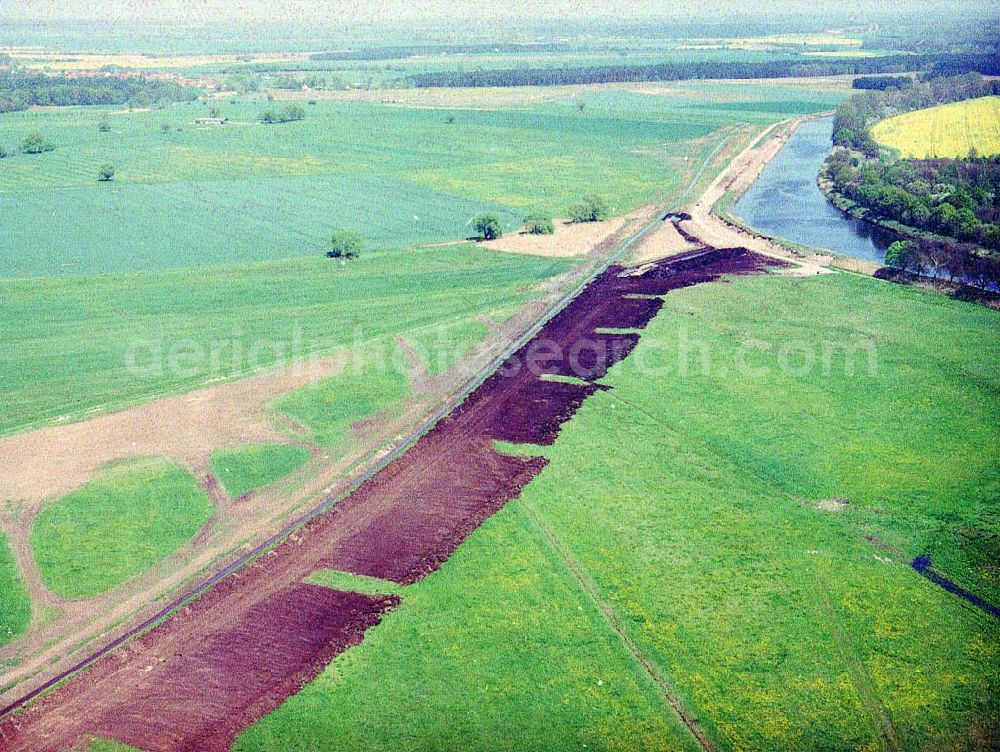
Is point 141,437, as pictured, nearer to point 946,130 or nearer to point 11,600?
point 11,600

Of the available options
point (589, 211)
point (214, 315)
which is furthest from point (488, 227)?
point (214, 315)

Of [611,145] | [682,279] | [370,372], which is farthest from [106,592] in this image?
[611,145]

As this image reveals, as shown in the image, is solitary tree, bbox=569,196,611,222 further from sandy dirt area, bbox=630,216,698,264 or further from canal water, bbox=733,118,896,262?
canal water, bbox=733,118,896,262

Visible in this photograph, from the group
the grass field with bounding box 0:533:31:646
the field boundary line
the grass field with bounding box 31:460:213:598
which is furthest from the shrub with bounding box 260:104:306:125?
the field boundary line

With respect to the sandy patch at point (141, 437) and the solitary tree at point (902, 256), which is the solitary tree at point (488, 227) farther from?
the sandy patch at point (141, 437)

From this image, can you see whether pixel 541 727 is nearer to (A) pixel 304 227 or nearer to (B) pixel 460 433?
(B) pixel 460 433

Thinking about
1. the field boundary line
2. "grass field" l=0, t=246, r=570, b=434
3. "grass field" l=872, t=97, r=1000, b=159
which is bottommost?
the field boundary line


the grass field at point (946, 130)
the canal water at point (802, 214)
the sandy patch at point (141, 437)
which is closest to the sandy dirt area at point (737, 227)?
the canal water at point (802, 214)
